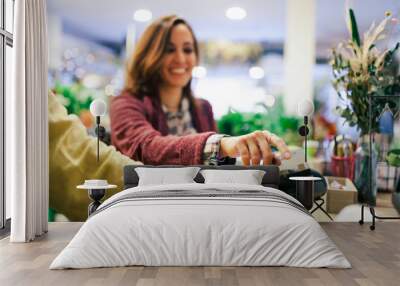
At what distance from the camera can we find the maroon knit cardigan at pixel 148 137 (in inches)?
258

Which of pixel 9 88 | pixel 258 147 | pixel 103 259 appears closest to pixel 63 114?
pixel 9 88

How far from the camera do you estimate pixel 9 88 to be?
608 cm

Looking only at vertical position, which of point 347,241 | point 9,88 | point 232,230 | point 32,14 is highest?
point 32,14

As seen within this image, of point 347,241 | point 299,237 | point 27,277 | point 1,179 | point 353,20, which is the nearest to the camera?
point 27,277

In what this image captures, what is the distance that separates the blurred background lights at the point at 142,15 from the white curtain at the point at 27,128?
1.23 m

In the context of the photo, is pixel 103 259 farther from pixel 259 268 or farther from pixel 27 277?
pixel 259 268

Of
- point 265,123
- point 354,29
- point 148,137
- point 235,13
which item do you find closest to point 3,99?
point 148,137

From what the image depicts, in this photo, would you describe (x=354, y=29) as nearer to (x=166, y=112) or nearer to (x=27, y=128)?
(x=166, y=112)

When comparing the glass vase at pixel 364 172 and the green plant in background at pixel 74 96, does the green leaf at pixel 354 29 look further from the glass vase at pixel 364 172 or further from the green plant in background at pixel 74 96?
the green plant in background at pixel 74 96

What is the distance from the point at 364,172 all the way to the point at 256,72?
5.83 ft

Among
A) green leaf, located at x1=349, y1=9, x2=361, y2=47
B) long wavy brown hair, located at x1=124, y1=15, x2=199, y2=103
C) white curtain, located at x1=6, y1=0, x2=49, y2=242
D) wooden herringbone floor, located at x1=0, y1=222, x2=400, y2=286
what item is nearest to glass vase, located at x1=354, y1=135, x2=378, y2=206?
green leaf, located at x1=349, y1=9, x2=361, y2=47

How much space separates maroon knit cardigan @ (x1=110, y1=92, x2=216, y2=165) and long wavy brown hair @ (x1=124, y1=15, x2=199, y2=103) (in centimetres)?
12

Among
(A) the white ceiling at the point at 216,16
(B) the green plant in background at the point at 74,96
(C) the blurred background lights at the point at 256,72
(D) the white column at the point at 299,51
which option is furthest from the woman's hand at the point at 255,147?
(B) the green plant in background at the point at 74,96

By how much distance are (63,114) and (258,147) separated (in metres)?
2.37
